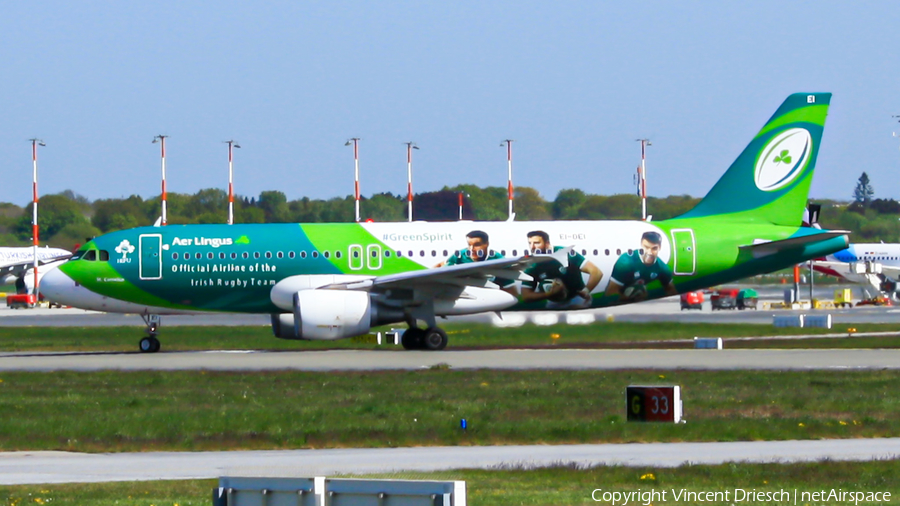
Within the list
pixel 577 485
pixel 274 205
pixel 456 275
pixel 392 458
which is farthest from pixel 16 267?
pixel 577 485

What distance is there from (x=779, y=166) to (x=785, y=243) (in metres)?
2.49

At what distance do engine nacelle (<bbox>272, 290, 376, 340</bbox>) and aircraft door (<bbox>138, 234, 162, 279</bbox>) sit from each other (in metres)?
4.40

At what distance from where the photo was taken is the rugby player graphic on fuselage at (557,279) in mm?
34188

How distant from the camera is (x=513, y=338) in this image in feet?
119

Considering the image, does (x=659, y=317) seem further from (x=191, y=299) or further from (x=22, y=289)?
(x=22, y=289)

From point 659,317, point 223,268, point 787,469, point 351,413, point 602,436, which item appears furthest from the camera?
point 659,317

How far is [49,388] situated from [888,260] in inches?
2749

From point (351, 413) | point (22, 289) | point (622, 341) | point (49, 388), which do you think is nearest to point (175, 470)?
point (351, 413)

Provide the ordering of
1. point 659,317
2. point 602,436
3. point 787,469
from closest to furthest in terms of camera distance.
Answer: point 787,469, point 602,436, point 659,317

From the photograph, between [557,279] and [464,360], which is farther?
[557,279]

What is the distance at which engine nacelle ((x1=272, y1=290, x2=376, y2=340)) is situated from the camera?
31484mm

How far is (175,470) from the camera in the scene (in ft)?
46.6

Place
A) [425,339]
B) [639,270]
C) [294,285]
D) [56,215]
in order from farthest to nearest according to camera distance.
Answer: [56,215], [639,270], [425,339], [294,285]

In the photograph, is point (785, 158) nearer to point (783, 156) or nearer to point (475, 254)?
point (783, 156)
